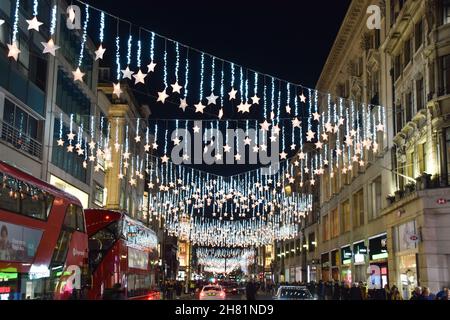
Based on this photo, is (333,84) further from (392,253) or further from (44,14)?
(44,14)

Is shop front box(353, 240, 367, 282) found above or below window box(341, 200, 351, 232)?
below

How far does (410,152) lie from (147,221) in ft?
160

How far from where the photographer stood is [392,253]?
35844 millimetres

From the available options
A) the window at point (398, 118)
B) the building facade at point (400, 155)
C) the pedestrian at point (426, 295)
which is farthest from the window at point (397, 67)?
the pedestrian at point (426, 295)

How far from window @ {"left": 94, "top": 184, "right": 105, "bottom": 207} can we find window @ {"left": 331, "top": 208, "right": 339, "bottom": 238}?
71.6ft

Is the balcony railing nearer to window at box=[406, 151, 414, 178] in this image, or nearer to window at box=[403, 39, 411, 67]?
window at box=[406, 151, 414, 178]

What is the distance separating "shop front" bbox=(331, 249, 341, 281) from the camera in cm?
5479

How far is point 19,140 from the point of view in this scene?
3177 cm

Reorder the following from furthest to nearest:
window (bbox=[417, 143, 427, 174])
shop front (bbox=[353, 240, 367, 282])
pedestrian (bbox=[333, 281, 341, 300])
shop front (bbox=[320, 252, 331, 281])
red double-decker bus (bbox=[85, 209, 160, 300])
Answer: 1. shop front (bbox=[320, 252, 331, 281])
2. shop front (bbox=[353, 240, 367, 282])
3. pedestrian (bbox=[333, 281, 341, 300])
4. window (bbox=[417, 143, 427, 174])
5. red double-decker bus (bbox=[85, 209, 160, 300])

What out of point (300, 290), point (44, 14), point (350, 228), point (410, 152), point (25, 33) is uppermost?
point (44, 14)

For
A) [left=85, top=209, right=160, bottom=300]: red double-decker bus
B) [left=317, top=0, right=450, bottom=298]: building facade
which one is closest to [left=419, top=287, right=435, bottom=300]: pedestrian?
[left=317, top=0, right=450, bottom=298]: building facade

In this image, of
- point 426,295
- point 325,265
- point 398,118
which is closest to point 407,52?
point 398,118

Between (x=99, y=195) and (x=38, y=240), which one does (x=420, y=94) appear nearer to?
(x=38, y=240)
